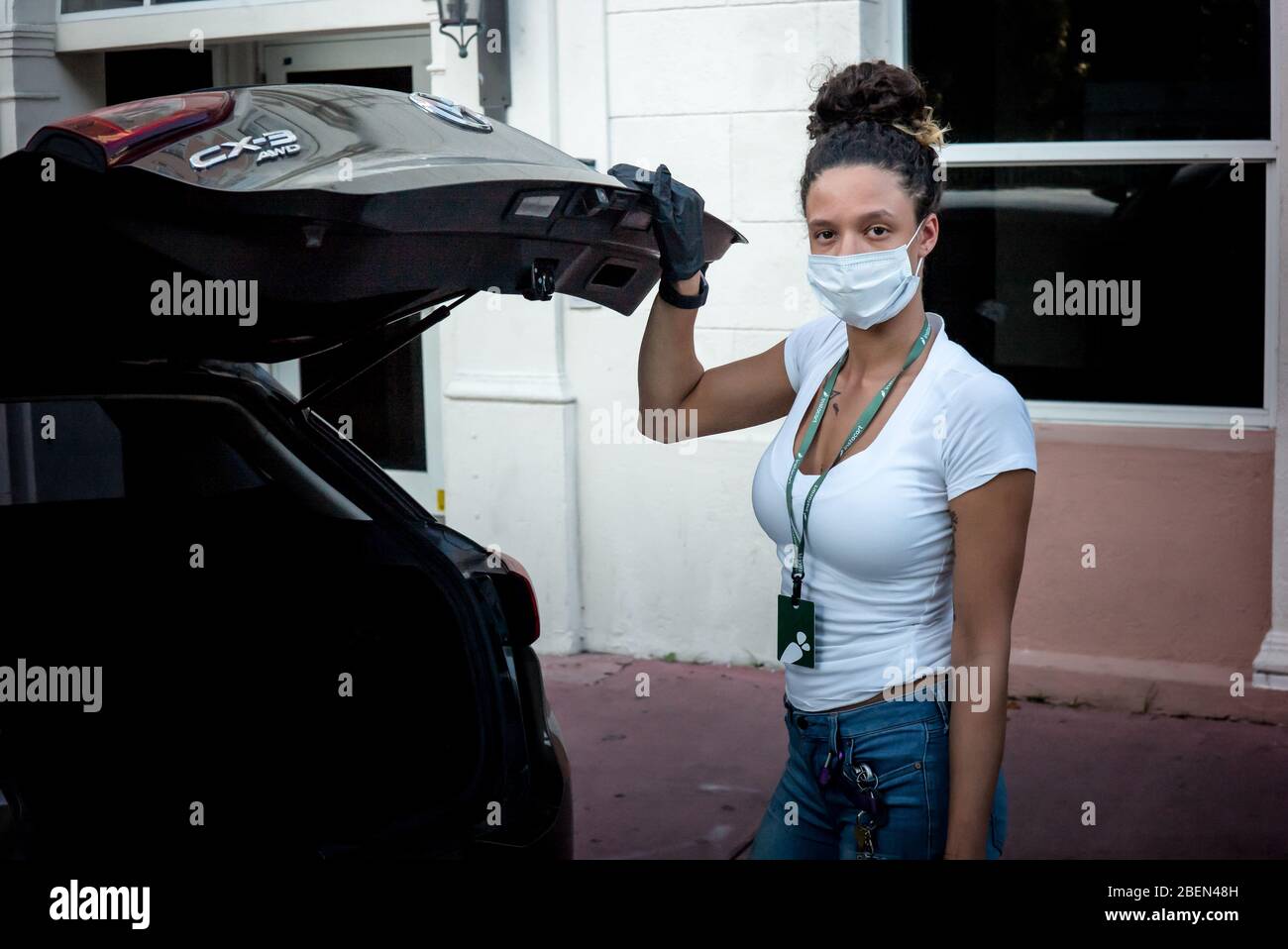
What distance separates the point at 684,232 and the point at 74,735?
2306 mm

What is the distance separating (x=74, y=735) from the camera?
4.05 m

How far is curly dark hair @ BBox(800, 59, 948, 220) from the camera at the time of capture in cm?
251

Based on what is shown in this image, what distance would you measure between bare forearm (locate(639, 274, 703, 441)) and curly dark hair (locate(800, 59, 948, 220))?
34 cm

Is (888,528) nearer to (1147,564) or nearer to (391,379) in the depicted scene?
(1147,564)

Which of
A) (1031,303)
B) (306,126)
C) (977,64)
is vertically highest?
(977,64)

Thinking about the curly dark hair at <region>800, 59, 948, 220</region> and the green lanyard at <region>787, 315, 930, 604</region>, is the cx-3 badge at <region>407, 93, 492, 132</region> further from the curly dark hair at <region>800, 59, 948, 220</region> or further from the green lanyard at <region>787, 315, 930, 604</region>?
the green lanyard at <region>787, 315, 930, 604</region>

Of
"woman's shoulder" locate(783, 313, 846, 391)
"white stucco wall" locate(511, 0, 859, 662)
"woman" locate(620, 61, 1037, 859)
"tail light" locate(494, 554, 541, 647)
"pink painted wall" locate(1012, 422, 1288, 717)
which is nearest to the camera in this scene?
"woman" locate(620, 61, 1037, 859)

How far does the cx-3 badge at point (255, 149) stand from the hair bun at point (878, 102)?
876mm

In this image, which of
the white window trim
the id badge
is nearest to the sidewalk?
the id badge

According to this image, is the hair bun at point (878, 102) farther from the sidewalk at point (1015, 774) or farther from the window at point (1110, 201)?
the window at point (1110, 201)

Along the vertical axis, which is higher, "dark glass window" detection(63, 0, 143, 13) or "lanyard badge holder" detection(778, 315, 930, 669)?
"dark glass window" detection(63, 0, 143, 13)

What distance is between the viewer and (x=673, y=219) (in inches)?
107
